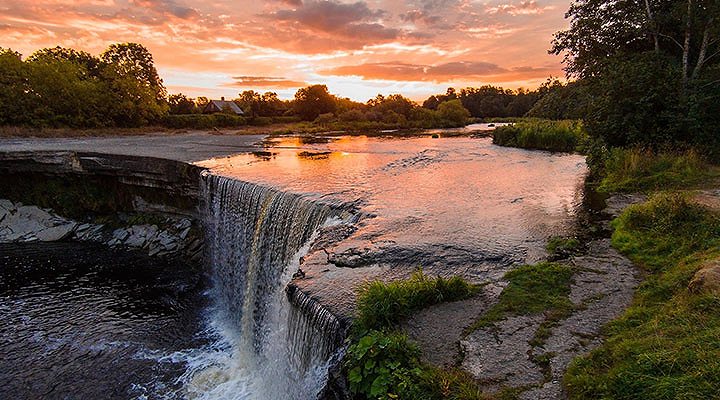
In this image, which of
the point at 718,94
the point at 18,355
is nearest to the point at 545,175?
the point at 718,94

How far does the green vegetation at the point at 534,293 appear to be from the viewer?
548cm

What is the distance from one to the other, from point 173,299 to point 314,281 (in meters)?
8.51

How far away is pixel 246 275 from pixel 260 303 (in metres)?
2.21

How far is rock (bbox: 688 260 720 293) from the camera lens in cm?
465

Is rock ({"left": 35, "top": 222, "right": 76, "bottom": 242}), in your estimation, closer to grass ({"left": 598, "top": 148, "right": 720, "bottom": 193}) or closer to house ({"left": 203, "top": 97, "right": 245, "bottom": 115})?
grass ({"left": 598, "top": 148, "right": 720, "bottom": 193})

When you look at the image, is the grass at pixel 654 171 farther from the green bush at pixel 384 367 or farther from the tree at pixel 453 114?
the tree at pixel 453 114

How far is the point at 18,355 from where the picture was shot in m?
9.84

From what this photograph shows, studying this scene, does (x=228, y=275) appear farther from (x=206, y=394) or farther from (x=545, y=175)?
(x=545, y=175)

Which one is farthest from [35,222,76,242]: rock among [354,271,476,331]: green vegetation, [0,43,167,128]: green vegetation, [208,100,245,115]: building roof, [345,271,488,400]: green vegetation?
[208,100,245,115]: building roof

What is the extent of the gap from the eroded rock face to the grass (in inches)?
602

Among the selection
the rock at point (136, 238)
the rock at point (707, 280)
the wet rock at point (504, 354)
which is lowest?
the rock at point (136, 238)

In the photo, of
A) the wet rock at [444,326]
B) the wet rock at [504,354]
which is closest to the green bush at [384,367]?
the wet rock at [444,326]

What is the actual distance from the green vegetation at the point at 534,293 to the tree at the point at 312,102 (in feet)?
238

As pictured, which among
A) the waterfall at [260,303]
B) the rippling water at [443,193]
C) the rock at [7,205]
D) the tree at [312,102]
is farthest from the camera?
the tree at [312,102]
